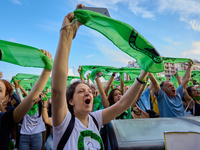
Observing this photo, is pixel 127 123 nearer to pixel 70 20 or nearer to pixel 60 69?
pixel 60 69

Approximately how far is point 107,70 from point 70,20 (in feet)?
10.5

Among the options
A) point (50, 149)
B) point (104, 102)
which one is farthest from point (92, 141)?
point (50, 149)

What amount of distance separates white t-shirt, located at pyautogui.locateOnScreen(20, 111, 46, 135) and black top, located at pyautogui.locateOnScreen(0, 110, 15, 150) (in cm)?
171

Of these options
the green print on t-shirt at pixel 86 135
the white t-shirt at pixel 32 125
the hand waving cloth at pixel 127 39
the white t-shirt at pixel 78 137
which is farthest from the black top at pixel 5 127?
the white t-shirt at pixel 32 125

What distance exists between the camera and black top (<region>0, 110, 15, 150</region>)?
4.36 ft

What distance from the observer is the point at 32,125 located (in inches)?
119

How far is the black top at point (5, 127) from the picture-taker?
133cm

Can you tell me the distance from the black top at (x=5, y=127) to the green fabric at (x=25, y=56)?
578 mm

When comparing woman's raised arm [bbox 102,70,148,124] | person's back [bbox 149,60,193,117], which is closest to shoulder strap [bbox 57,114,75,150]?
woman's raised arm [bbox 102,70,148,124]

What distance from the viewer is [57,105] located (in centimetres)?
110

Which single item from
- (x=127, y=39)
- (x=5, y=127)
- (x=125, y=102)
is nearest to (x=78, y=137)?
(x=125, y=102)

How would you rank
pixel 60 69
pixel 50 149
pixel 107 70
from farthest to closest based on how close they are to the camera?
pixel 107 70, pixel 50 149, pixel 60 69

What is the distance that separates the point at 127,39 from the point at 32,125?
2.82m

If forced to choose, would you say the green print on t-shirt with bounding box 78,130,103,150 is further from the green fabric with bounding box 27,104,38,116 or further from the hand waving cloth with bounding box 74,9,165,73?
the green fabric with bounding box 27,104,38,116
